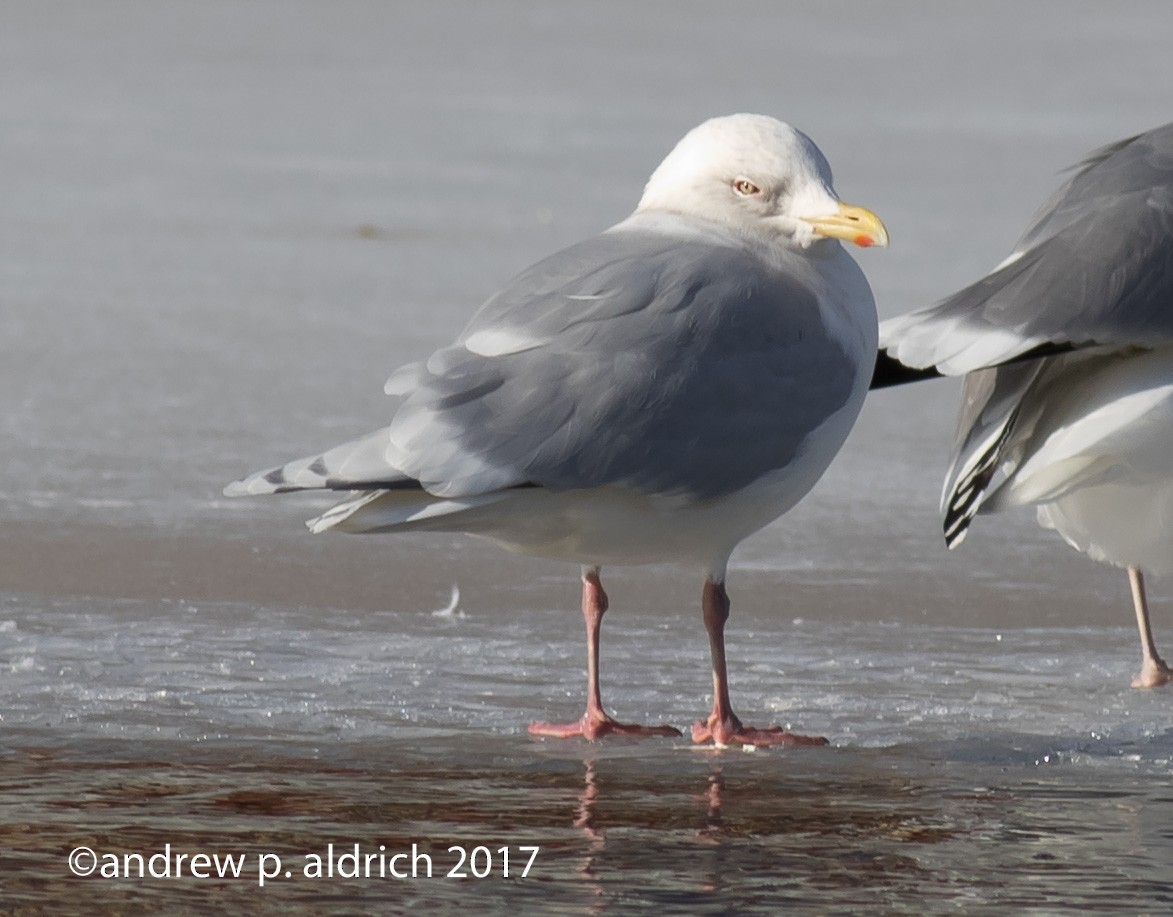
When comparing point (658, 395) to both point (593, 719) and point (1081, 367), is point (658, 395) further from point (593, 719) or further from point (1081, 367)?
point (1081, 367)

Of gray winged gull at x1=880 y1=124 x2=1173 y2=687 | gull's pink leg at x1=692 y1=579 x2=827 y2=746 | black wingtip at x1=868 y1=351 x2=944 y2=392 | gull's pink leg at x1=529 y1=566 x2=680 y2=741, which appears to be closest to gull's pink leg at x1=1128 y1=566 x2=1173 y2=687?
gray winged gull at x1=880 y1=124 x2=1173 y2=687

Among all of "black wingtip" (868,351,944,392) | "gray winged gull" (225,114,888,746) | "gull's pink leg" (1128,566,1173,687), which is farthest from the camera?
"black wingtip" (868,351,944,392)

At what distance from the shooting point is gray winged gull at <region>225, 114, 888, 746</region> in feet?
12.1

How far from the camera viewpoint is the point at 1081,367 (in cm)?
443

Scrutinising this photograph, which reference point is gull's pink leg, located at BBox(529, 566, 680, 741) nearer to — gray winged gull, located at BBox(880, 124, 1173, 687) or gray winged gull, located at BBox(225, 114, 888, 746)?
gray winged gull, located at BBox(225, 114, 888, 746)

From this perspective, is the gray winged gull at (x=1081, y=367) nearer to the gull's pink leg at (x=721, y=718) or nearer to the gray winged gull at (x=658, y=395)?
the gray winged gull at (x=658, y=395)

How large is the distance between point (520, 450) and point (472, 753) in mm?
569

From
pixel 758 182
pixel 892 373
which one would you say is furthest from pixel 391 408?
pixel 758 182

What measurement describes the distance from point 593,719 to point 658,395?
64 centimetres

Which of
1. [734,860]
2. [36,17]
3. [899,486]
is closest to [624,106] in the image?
[36,17]

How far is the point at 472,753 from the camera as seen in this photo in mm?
3789

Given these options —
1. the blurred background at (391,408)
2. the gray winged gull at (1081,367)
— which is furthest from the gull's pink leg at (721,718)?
the gray winged gull at (1081,367)

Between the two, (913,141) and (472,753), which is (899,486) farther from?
(913,141)

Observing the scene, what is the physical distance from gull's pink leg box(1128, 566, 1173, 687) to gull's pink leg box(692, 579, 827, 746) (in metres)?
0.85
